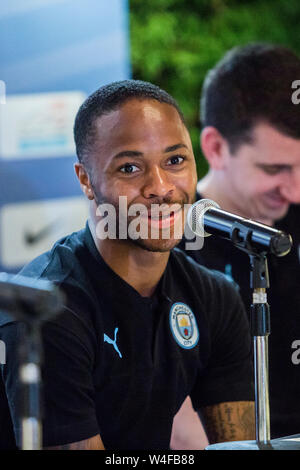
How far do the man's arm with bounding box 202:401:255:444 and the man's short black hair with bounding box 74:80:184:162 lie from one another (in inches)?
32.3

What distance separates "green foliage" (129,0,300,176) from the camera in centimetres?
543

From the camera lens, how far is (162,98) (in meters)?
1.94

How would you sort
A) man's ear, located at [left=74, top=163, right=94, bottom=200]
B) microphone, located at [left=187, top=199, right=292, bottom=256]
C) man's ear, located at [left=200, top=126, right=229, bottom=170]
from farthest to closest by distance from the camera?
man's ear, located at [left=200, top=126, right=229, bottom=170], man's ear, located at [left=74, top=163, right=94, bottom=200], microphone, located at [left=187, top=199, right=292, bottom=256]

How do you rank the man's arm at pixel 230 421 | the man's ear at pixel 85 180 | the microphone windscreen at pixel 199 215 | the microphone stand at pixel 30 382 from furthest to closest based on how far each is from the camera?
the man's arm at pixel 230 421 → the man's ear at pixel 85 180 → the microphone windscreen at pixel 199 215 → the microphone stand at pixel 30 382

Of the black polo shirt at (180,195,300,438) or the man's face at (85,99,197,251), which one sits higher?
the man's face at (85,99,197,251)

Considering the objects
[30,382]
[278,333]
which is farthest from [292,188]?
[30,382]

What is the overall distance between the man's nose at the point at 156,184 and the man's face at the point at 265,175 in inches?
34.1

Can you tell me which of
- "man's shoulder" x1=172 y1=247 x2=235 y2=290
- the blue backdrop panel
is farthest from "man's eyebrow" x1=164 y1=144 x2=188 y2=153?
the blue backdrop panel

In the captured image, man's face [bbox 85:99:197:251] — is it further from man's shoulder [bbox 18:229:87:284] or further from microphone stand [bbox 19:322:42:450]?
microphone stand [bbox 19:322:42:450]

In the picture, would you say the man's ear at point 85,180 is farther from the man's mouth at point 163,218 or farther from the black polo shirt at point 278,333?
the black polo shirt at point 278,333

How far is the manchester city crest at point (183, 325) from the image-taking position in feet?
6.53

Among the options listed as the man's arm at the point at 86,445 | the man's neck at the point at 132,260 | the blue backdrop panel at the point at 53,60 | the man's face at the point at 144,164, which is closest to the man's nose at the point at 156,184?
the man's face at the point at 144,164

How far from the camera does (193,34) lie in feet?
18.2
